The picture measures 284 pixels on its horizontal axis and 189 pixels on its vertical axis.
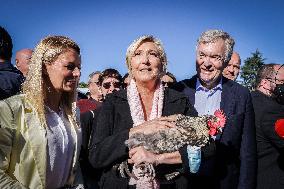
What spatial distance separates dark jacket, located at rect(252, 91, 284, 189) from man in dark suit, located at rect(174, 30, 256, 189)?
823mm

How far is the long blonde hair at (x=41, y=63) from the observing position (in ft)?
9.24

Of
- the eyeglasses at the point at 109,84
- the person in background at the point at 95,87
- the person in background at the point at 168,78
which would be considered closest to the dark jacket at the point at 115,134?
the person in background at the point at 168,78

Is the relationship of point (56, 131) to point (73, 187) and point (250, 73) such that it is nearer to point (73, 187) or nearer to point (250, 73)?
point (73, 187)

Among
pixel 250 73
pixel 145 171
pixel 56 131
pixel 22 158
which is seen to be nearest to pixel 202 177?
pixel 145 171

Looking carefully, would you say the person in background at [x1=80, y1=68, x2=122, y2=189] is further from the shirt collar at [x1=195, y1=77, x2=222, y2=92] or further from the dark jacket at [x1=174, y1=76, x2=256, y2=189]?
the shirt collar at [x1=195, y1=77, x2=222, y2=92]

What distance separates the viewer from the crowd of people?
2631 millimetres

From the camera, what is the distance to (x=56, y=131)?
2.88 meters

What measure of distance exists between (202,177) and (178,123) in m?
0.73

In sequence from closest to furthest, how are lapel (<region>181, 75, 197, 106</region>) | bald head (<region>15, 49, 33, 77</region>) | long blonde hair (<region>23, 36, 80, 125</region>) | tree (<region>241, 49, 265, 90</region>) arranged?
long blonde hair (<region>23, 36, 80, 125</region>) < lapel (<region>181, 75, 197, 106</region>) < bald head (<region>15, 49, 33, 77</region>) < tree (<region>241, 49, 265, 90</region>)

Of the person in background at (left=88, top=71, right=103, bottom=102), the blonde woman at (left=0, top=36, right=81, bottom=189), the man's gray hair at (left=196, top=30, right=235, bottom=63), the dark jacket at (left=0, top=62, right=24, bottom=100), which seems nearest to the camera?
the blonde woman at (left=0, top=36, right=81, bottom=189)

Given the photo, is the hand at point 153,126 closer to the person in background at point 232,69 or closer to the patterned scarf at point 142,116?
the patterned scarf at point 142,116

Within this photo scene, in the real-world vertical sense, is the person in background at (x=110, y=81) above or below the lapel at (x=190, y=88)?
above

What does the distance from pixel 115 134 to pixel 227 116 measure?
1.34 meters

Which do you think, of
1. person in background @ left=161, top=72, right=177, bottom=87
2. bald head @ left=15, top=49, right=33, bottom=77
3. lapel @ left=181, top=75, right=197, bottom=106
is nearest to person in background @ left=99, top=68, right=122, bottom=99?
person in background @ left=161, top=72, right=177, bottom=87
